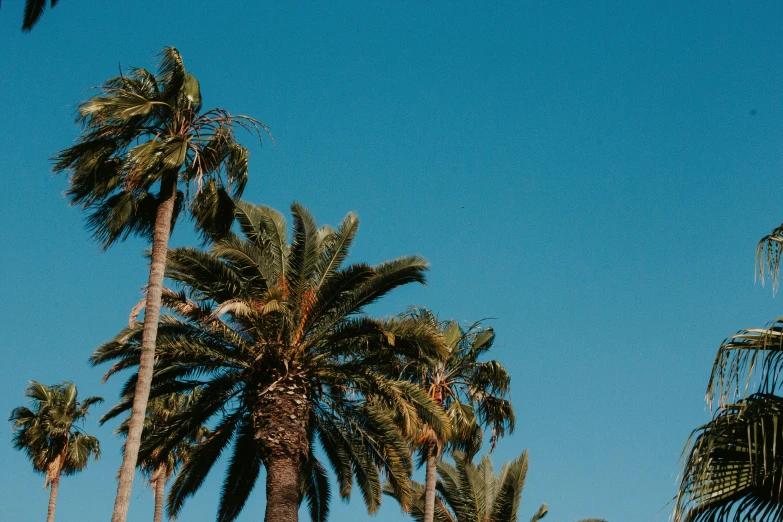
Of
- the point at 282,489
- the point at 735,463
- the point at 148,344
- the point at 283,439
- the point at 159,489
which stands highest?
the point at 159,489

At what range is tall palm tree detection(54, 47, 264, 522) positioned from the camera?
18.2 meters

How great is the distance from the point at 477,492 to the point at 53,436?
16623 millimetres

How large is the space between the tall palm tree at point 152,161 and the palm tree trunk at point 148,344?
0.02 m

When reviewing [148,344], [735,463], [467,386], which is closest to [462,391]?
[467,386]

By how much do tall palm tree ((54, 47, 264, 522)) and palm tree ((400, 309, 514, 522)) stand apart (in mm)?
8309

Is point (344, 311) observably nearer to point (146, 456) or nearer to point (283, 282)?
point (283, 282)

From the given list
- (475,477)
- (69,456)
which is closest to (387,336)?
(475,477)

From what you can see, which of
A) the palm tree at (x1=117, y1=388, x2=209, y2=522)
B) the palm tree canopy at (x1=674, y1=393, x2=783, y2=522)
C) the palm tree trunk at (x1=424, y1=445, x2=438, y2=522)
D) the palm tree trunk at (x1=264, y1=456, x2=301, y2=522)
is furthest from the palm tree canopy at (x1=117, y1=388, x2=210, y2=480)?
the palm tree canopy at (x1=674, y1=393, x2=783, y2=522)

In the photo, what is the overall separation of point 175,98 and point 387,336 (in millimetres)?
6480

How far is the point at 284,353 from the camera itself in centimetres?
2131

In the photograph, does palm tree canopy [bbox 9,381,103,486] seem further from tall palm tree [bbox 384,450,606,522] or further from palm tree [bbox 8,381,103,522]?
tall palm tree [bbox 384,450,606,522]

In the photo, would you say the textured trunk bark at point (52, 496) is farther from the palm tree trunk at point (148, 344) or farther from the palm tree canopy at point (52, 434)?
the palm tree trunk at point (148, 344)

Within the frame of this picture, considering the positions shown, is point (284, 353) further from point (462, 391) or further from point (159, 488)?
point (159, 488)

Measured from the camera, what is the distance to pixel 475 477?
3125 centimetres
